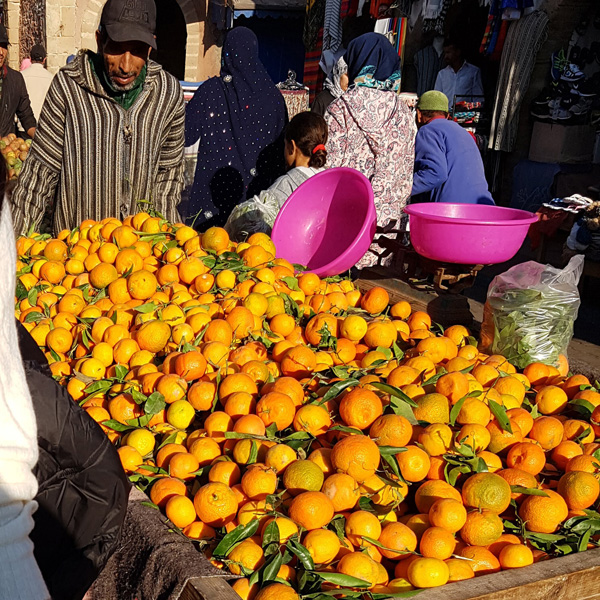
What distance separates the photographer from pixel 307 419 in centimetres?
185

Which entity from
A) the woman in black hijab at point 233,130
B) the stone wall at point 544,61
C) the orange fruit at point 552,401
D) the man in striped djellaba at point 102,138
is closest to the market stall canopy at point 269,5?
the stone wall at point 544,61

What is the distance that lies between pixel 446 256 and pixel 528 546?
1.59 m

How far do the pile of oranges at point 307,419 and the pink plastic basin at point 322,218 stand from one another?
2.59 feet

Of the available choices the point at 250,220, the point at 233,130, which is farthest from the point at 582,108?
the point at 250,220

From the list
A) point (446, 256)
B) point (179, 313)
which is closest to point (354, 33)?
Answer: point (446, 256)

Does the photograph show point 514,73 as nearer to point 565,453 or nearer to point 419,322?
point 419,322

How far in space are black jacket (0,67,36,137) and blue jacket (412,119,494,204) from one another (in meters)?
4.75

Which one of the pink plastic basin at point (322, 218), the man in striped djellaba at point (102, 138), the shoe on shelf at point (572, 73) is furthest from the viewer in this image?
the shoe on shelf at point (572, 73)

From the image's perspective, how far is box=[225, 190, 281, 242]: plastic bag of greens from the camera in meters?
3.57

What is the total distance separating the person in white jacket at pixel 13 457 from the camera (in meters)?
0.82

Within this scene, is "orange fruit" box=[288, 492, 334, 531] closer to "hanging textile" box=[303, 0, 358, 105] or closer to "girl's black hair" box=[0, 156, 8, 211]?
"girl's black hair" box=[0, 156, 8, 211]

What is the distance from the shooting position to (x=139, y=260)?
256 cm

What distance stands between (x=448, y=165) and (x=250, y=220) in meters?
1.69

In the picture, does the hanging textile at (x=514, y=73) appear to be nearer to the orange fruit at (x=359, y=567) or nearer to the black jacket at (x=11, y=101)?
the black jacket at (x=11, y=101)
